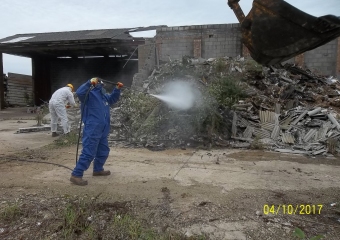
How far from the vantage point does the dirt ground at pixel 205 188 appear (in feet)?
9.95

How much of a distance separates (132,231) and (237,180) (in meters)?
2.21

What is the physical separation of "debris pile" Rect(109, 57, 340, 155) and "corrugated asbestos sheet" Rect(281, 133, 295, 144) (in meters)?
0.01

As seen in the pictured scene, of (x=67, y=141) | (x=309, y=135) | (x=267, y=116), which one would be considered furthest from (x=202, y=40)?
(x=67, y=141)

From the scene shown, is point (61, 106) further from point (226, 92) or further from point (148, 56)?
point (148, 56)

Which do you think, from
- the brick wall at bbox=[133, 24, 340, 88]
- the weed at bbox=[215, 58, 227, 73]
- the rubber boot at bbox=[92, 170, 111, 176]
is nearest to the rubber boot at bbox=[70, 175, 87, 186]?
the rubber boot at bbox=[92, 170, 111, 176]

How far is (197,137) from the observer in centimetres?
735

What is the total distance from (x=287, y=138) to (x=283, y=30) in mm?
5225

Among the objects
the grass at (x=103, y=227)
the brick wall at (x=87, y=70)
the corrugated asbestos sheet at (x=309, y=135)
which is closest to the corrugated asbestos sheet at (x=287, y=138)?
the corrugated asbestos sheet at (x=309, y=135)

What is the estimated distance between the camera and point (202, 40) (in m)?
13.1

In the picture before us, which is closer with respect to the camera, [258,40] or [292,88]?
[258,40]

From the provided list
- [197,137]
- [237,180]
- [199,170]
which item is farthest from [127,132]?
[237,180]

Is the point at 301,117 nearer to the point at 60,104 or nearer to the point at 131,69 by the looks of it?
the point at 60,104
